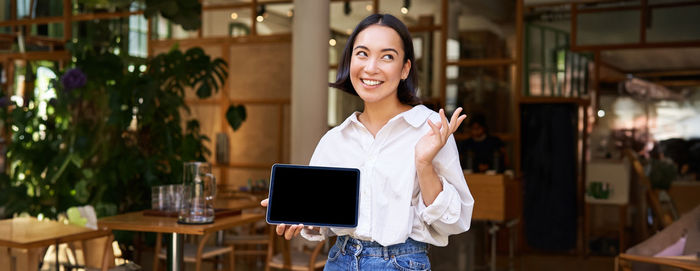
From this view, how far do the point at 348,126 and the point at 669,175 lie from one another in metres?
6.37

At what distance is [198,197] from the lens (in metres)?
4.10

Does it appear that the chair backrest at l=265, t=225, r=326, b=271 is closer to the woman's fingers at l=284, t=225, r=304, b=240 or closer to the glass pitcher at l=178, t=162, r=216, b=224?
the glass pitcher at l=178, t=162, r=216, b=224

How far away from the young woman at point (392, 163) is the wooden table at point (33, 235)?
2472 mm

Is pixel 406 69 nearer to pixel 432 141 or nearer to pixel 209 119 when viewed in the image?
pixel 432 141

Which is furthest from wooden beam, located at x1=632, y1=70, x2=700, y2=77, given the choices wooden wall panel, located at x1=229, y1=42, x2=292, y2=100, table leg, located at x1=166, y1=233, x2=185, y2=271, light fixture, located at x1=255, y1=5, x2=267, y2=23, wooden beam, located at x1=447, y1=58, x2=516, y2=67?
table leg, located at x1=166, y1=233, x2=185, y2=271

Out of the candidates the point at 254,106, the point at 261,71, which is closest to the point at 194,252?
the point at 254,106

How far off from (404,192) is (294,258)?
356 cm

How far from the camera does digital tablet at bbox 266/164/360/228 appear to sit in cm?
169

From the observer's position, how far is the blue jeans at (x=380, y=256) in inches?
67.6

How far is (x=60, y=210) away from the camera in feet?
18.9

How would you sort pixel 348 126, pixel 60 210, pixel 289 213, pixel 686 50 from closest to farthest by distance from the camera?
pixel 289 213
pixel 348 126
pixel 60 210
pixel 686 50

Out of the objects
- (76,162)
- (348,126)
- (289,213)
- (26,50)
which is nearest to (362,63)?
(348,126)

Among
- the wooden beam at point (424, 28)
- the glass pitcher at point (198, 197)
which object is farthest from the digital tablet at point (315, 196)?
the wooden beam at point (424, 28)

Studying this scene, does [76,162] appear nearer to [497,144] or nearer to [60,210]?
[60,210]
